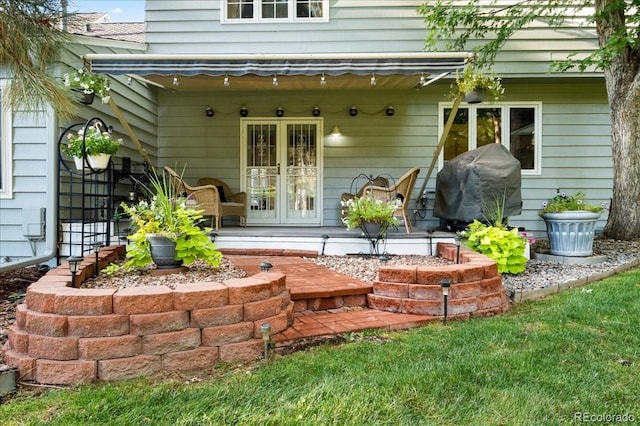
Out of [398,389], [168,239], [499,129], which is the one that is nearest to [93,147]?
[168,239]

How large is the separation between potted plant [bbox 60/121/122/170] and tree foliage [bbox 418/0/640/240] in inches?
154

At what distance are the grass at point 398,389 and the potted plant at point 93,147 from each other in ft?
8.63

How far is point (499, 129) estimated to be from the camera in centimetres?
722

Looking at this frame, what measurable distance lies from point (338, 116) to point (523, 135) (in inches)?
121

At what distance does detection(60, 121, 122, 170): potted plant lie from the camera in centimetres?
398

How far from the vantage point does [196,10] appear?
6816mm

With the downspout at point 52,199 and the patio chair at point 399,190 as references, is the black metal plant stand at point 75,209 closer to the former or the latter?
the downspout at point 52,199

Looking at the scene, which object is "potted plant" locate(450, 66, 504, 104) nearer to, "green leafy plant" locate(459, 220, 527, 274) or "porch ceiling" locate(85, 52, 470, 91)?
"porch ceiling" locate(85, 52, 470, 91)

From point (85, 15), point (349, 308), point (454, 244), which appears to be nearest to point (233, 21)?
point (85, 15)

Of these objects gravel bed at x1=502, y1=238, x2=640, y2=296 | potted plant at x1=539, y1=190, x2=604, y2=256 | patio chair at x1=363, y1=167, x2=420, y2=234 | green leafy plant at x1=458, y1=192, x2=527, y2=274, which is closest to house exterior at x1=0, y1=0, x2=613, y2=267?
patio chair at x1=363, y1=167, x2=420, y2=234

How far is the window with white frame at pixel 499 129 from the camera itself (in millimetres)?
7188

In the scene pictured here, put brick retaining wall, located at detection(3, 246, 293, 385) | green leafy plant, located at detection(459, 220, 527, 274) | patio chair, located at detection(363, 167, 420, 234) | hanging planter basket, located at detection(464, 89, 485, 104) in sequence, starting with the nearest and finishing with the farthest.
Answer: brick retaining wall, located at detection(3, 246, 293, 385) → green leafy plant, located at detection(459, 220, 527, 274) → hanging planter basket, located at detection(464, 89, 485, 104) → patio chair, located at detection(363, 167, 420, 234)

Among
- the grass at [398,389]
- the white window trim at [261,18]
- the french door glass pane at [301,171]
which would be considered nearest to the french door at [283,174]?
the french door glass pane at [301,171]

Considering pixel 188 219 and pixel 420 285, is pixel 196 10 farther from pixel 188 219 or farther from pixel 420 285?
pixel 420 285
